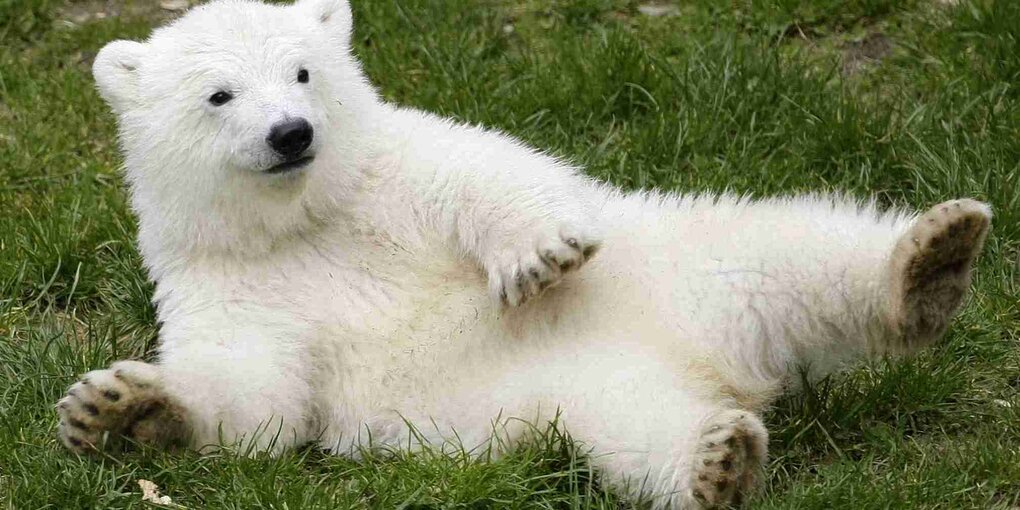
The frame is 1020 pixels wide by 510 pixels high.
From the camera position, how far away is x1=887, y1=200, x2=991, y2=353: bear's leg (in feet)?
13.3

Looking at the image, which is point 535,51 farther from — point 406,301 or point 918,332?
point 918,332

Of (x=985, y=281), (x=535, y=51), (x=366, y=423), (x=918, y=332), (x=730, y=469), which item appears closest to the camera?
(x=730, y=469)

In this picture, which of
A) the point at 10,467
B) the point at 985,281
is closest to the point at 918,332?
the point at 985,281

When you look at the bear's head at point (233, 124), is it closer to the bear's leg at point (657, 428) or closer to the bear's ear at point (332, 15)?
the bear's ear at point (332, 15)

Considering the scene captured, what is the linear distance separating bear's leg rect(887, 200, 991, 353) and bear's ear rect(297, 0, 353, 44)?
6.51ft

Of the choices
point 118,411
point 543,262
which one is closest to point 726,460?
point 543,262

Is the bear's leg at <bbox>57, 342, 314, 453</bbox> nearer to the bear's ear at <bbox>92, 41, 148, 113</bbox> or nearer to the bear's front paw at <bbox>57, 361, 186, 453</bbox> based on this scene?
the bear's front paw at <bbox>57, 361, 186, 453</bbox>

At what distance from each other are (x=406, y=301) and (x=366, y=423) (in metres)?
0.40

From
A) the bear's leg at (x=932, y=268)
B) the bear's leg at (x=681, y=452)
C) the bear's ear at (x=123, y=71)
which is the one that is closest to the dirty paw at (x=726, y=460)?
the bear's leg at (x=681, y=452)

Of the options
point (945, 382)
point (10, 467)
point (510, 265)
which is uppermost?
point (510, 265)

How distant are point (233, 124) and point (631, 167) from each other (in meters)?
2.09

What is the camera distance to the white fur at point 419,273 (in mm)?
4266

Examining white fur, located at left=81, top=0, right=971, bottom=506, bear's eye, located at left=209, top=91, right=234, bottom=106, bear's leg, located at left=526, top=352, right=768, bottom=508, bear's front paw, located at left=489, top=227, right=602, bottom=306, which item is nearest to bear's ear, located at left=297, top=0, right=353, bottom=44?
white fur, located at left=81, top=0, right=971, bottom=506

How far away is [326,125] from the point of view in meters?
4.61
